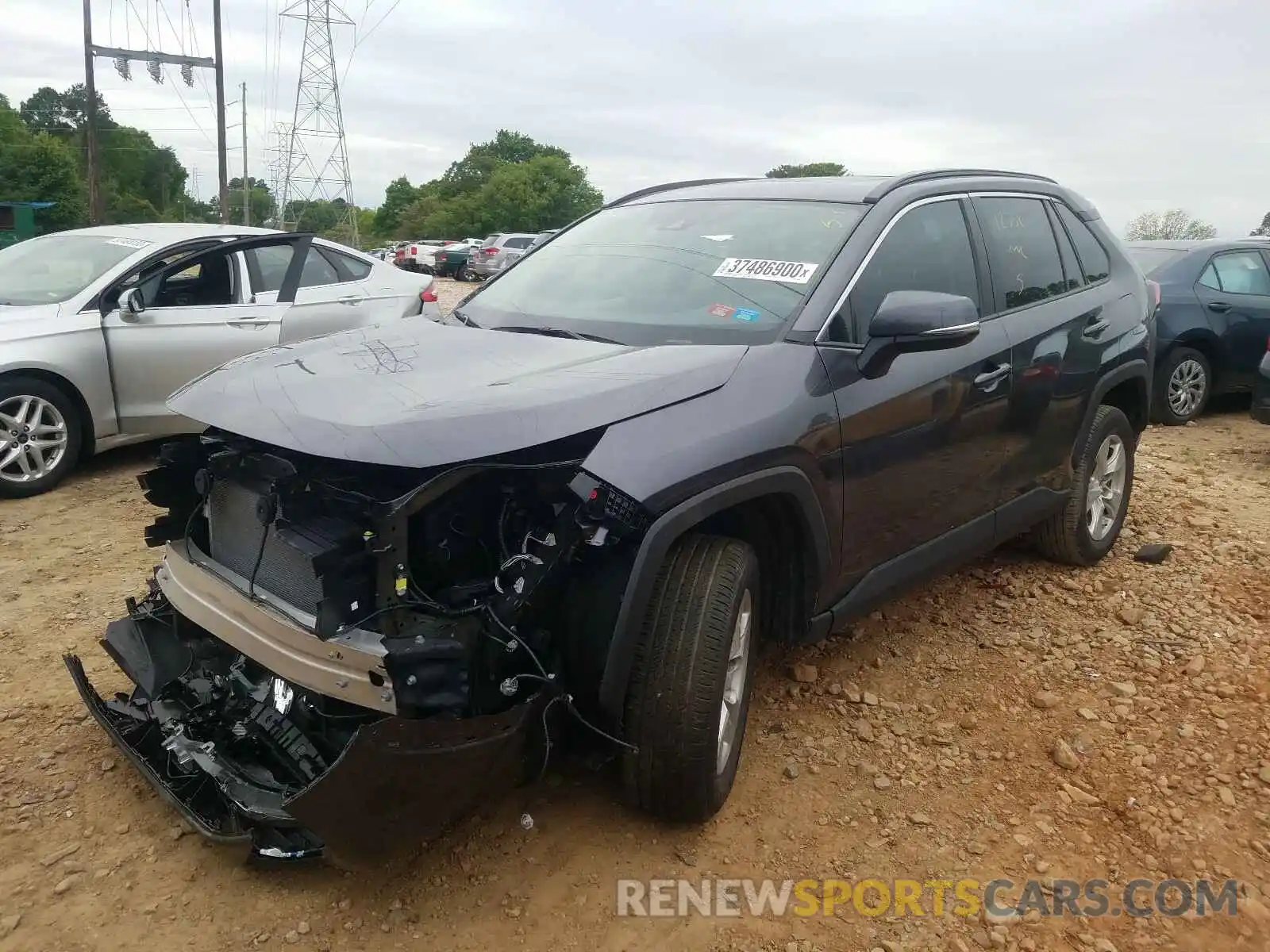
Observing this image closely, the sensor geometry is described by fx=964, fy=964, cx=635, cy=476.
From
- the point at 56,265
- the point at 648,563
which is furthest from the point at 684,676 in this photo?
the point at 56,265

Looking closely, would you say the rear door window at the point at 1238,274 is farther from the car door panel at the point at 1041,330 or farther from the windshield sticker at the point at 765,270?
the windshield sticker at the point at 765,270

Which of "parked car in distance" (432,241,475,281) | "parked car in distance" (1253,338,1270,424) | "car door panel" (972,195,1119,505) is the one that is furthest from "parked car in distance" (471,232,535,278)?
"car door panel" (972,195,1119,505)

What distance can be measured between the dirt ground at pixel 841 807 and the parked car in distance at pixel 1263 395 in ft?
11.4

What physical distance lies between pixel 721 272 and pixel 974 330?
2.75 ft

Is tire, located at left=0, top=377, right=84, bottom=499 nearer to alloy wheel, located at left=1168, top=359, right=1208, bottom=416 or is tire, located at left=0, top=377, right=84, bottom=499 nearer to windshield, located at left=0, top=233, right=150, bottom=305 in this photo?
windshield, located at left=0, top=233, right=150, bottom=305

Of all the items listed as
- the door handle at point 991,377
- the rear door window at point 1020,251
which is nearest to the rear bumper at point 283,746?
the door handle at point 991,377

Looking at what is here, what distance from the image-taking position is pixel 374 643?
2.24 metres

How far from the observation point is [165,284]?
6.27 metres

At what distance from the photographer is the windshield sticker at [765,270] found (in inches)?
122

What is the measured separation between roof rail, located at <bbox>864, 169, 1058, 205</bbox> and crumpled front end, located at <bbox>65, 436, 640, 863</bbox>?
69.4 inches

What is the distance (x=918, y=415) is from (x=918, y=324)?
0.49 m

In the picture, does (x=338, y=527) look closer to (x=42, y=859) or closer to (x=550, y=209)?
(x=42, y=859)

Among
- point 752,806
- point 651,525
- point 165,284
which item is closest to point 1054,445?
point 752,806

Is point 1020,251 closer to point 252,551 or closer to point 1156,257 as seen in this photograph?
point 252,551
